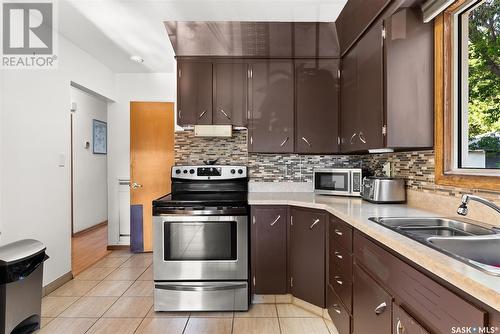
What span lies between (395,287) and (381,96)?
1156 millimetres

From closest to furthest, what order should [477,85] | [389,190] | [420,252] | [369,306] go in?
[420,252], [369,306], [477,85], [389,190]

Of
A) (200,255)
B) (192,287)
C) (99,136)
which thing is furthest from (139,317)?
(99,136)

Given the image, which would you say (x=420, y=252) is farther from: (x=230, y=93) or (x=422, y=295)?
(x=230, y=93)

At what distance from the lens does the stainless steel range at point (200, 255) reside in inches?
91.2

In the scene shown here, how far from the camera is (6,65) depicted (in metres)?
2.24

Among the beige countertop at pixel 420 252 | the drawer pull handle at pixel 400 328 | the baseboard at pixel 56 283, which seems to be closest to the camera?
the beige countertop at pixel 420 252

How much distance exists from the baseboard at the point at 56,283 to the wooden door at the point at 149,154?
3.34 ft

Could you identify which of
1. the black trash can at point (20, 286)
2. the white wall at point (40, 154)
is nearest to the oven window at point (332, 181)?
the black trash can at point (20, 286)

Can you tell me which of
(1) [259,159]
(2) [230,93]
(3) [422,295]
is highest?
(2) [230,93]

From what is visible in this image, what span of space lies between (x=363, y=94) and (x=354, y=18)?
54 centimetres

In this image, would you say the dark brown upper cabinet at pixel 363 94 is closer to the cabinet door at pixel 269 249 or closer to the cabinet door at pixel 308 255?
the cabinet door at pixel 308 255

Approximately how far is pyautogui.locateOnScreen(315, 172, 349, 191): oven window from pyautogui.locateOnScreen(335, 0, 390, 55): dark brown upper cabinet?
1061 mm

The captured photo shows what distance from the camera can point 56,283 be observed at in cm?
274

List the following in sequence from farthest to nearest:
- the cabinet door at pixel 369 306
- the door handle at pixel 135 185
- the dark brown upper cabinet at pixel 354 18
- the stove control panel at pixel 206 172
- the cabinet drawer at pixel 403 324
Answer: the door handle at pixel 135 185
the stove control panel at pixel 206 172
the dark brown upper cabinet at pixel 354 18
the cabinet door at pixel 369 306
the cabinet drawer at pixel 403 324
